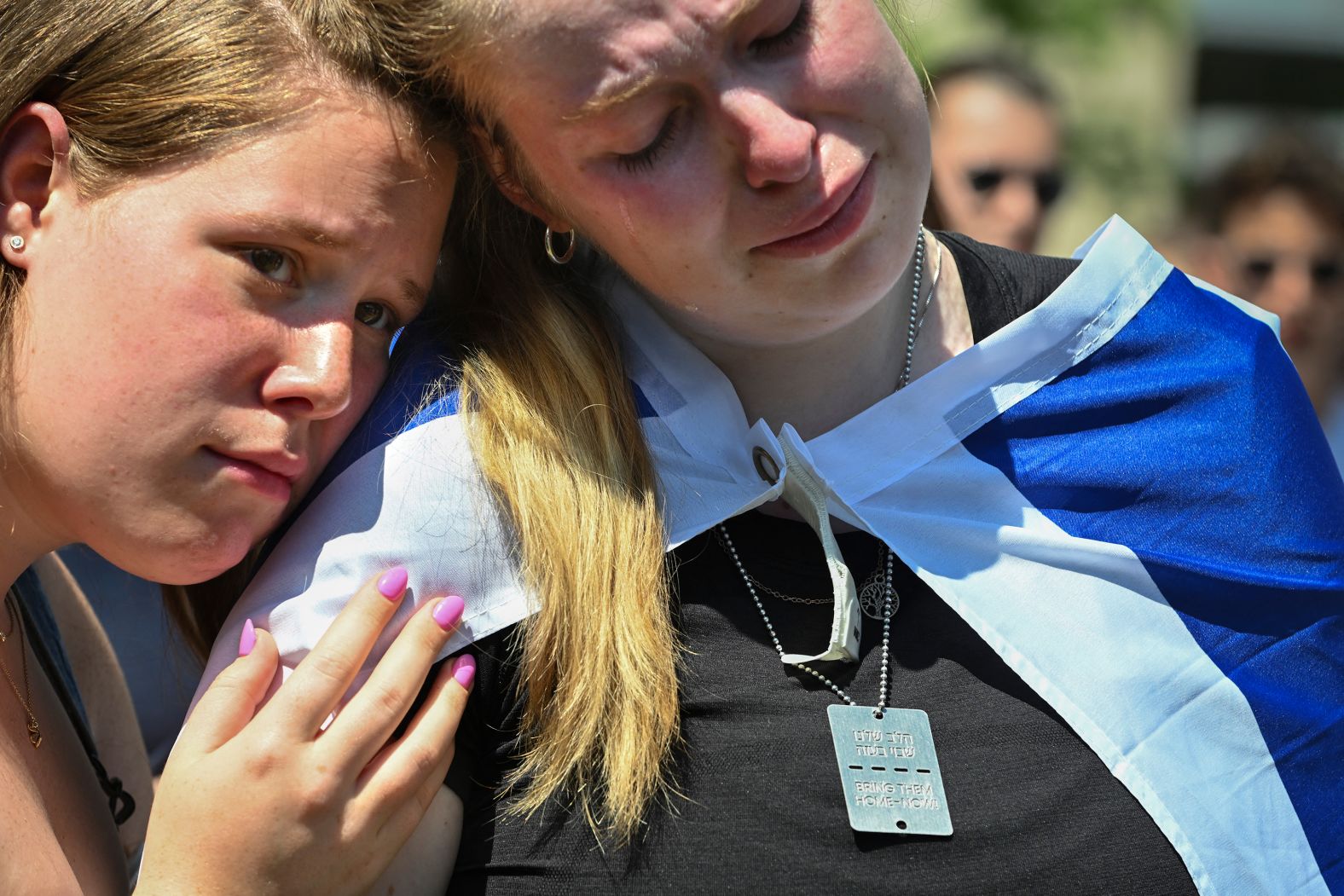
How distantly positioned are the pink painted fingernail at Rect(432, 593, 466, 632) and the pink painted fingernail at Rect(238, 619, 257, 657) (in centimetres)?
19

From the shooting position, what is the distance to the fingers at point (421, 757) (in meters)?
1.54

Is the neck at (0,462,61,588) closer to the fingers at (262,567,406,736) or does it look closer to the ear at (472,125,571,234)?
the fingers at (262,567,406,736)

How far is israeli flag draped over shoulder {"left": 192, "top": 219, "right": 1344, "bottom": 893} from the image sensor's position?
5.49ft

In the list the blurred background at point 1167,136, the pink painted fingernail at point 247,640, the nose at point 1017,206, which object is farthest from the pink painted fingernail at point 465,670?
the nose at point 1017,206

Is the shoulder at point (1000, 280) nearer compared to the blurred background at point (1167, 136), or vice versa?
the shoulder at point (1000, 280)

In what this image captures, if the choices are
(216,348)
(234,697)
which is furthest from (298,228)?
(234,697)

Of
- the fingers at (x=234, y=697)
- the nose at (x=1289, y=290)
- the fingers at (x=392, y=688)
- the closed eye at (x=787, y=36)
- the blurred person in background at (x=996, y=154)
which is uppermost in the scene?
the closed eye at (x=787, y=36)

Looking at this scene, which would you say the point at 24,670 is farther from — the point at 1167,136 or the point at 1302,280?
the point at 1167,136

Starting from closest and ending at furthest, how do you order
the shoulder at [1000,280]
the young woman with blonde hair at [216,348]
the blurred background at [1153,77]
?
the young woman with blonde hair at [216,348] → the shoulder at [1000,280] → the blurred background at [1153,77]

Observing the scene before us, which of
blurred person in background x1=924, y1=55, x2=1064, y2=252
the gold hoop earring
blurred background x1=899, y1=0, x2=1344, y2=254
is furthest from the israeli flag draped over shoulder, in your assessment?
blurred background x1=899, y1=0, x2=1344, y2=254

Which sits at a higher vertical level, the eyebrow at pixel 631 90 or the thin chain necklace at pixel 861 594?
the eyebrow at pixel 631 90

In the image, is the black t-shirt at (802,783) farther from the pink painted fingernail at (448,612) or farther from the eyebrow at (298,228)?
the eyebrow at (298,228)

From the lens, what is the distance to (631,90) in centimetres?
159

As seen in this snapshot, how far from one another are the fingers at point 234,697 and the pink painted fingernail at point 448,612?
6.9 inches
